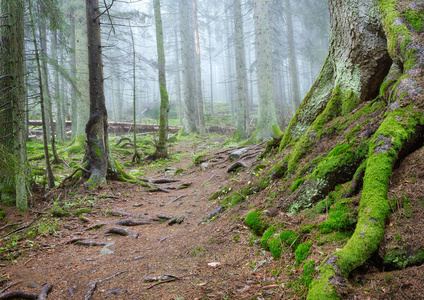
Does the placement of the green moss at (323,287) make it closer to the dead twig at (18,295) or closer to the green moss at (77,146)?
the dead twig at (18,295)

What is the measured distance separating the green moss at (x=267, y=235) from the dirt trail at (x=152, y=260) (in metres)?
0.10

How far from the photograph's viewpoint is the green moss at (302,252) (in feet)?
8.11

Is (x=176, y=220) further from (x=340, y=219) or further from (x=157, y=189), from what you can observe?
(x=340, y=219)

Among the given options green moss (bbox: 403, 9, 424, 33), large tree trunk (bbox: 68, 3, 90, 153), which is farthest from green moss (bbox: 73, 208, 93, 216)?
large tree trunk (bbox: 68, 3, 90, 153)

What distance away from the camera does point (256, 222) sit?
141 inches

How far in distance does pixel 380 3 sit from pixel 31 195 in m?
7.55

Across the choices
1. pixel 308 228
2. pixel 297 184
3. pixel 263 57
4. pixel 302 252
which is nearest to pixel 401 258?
pixel 302 252

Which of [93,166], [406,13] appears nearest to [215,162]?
[93,166]

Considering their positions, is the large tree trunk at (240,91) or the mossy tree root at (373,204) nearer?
the mossy tree root at (373,204)

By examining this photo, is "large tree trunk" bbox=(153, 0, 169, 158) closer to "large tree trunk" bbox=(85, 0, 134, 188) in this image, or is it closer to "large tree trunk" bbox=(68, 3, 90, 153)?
"large tree trunk" bbox=(68, 3, 90, 153)

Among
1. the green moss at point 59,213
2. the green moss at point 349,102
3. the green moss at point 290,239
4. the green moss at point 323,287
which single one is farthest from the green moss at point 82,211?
the green moss at point 349,102

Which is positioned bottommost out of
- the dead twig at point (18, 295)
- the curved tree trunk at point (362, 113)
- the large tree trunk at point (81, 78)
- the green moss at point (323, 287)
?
the dead twig at point (18, 295)

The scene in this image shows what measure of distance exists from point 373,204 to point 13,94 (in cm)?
635

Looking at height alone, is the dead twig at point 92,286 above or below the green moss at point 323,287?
below
